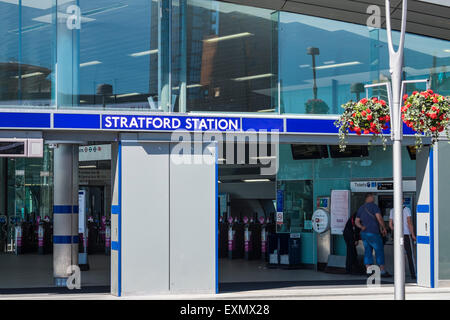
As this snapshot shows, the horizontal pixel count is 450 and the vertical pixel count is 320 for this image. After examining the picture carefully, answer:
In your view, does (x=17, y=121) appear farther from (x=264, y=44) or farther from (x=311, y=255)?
(x=311, y=255)

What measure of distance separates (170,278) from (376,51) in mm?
5617

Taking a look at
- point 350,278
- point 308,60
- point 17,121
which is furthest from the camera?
point 350,278

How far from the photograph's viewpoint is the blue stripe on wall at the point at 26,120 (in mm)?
11570

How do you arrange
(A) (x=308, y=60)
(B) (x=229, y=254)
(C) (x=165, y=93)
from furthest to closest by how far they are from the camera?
1. (B) (x=229, y=254)
2. (A) (x=308, y=60)
3. (C) (x=165, y=93)

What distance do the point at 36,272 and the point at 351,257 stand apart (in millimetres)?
7152

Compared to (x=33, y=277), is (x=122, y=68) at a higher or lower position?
higher

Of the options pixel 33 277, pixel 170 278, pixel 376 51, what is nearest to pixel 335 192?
pixel 376 51

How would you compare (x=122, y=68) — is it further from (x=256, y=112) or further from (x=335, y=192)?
(x=335, y=192)

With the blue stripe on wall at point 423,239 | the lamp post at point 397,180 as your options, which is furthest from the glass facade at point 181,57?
the lamp post at point 397,180

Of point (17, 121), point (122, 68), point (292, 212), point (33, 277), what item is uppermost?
point (122, 68)

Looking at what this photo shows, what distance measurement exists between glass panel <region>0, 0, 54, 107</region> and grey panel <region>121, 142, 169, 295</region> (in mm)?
1710

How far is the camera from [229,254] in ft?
66.2

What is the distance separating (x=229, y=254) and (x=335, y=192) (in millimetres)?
4829

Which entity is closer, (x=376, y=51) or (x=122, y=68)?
(x=122, y=68)
